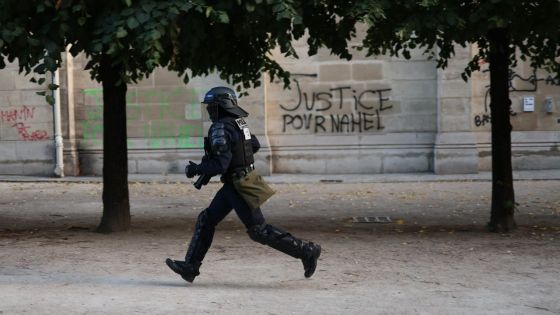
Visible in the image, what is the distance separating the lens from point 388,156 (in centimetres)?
1773

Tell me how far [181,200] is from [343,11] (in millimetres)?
6360

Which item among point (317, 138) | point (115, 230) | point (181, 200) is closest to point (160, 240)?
point (115, 230)

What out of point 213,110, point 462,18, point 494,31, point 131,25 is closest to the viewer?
point 213,110

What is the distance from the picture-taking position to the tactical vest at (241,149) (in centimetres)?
621

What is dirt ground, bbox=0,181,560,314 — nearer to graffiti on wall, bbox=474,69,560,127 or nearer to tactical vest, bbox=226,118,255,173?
tactical vest, bbox=226,118,255,173

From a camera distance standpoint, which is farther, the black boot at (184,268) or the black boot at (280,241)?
the black boot at (184,268)

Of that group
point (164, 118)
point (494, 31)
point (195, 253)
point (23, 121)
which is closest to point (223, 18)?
point (195, 253)

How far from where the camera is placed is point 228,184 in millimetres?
6285

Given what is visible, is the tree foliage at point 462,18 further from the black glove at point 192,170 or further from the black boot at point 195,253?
the black boot at point 195,253

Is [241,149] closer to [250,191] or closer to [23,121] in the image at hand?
[250,191]

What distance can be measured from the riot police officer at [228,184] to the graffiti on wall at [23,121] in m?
13.0

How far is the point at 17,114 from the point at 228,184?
535 inches

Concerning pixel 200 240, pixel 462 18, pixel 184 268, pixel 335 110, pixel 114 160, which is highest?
pixel 462 18

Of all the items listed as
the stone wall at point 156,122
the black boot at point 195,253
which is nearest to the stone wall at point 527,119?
the stone wall at point 156,122
